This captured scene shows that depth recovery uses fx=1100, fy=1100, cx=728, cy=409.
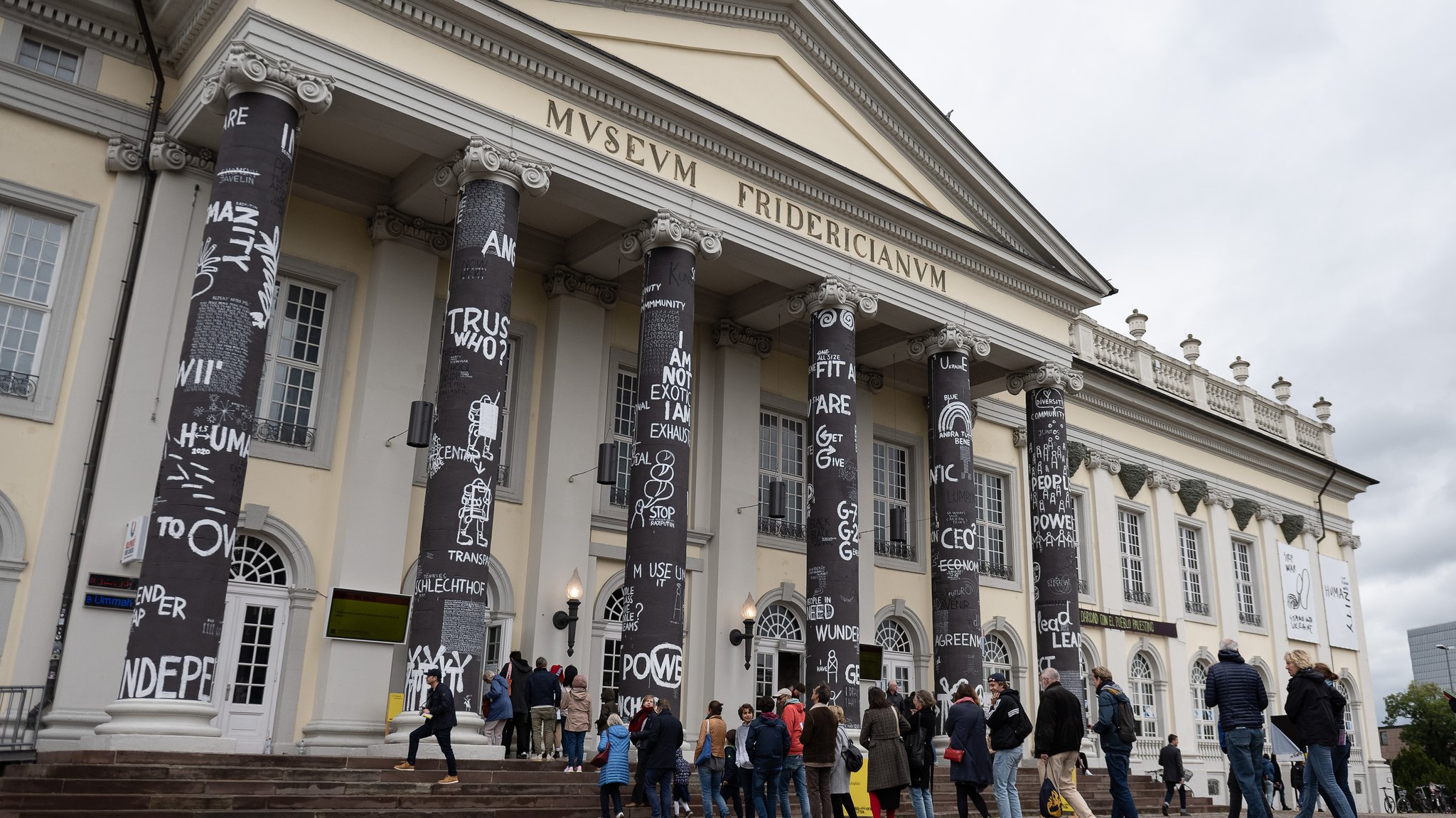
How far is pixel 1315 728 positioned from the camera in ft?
30.9

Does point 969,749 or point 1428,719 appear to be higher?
point 1428,719

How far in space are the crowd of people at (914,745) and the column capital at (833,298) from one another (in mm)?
6872

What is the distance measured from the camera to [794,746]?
486 inches

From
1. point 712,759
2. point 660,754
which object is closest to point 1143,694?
point 712,759

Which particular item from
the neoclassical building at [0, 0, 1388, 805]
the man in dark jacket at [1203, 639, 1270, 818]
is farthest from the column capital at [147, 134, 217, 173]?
the man in dark jacket at [1203, 639, 1270, 818]

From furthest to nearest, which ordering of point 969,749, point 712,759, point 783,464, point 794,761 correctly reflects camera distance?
point 783,464, point 712,759, point 794,761, point 969,749

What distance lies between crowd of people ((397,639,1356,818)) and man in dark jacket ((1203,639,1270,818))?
0.04ft

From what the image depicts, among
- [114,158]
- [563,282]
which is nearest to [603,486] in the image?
[563,282]

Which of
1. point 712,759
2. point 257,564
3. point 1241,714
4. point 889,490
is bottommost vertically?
point 712,759

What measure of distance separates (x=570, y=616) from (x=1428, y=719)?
2147 inches

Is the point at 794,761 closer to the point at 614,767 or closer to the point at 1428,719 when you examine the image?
the point at 614,767

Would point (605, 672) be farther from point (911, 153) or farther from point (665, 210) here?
point (911, 153)

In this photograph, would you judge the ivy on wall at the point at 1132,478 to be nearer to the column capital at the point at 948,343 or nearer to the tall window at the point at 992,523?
the tall window at the point at 992,523

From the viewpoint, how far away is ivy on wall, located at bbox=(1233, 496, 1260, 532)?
3102 cm
